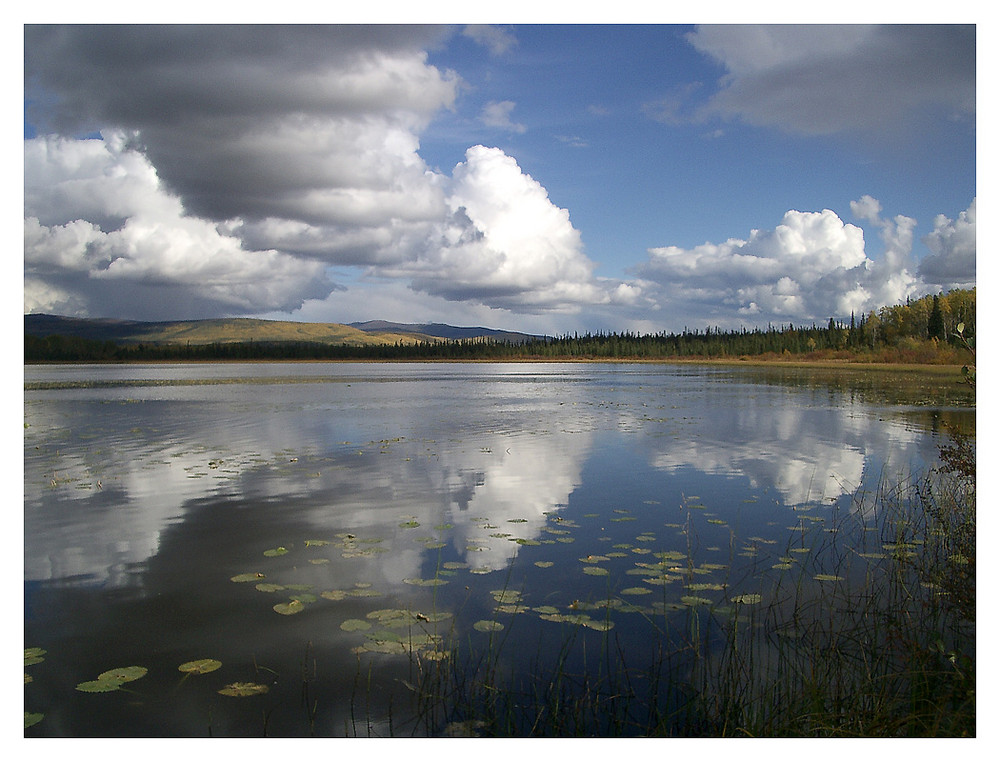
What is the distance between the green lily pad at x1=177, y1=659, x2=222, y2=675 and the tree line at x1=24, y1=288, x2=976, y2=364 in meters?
52.1

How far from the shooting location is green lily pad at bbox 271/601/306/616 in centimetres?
644

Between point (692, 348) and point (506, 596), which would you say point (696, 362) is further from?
point (506, 596)

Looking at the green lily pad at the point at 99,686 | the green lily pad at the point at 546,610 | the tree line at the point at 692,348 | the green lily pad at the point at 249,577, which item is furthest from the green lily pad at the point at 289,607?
the tree line at the point at 692,348

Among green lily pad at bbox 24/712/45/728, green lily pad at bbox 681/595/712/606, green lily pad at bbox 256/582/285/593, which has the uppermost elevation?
green lily pad at bbox 681/595/712/606

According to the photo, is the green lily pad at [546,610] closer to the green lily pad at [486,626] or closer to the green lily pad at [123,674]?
the green lily pad at [486,626]

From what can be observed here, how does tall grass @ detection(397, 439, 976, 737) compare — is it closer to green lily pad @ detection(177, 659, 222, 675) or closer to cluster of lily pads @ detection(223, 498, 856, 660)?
cluster of lily pads @ detection(223, 498, 856, 660)

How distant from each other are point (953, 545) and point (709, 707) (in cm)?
541

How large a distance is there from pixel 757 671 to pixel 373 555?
469 cm

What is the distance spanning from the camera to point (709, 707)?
15.7 ft

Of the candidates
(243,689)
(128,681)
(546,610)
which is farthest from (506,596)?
(128,681)

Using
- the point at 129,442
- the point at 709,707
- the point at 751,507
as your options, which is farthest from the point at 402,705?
the point at 129,442

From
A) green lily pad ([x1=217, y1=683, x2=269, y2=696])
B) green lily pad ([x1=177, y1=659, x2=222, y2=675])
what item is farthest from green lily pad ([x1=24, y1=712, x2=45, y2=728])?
green lily pad ([x1=217, y1=683, x2=269, y2=696])

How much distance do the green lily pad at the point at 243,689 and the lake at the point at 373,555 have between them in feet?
0.06
